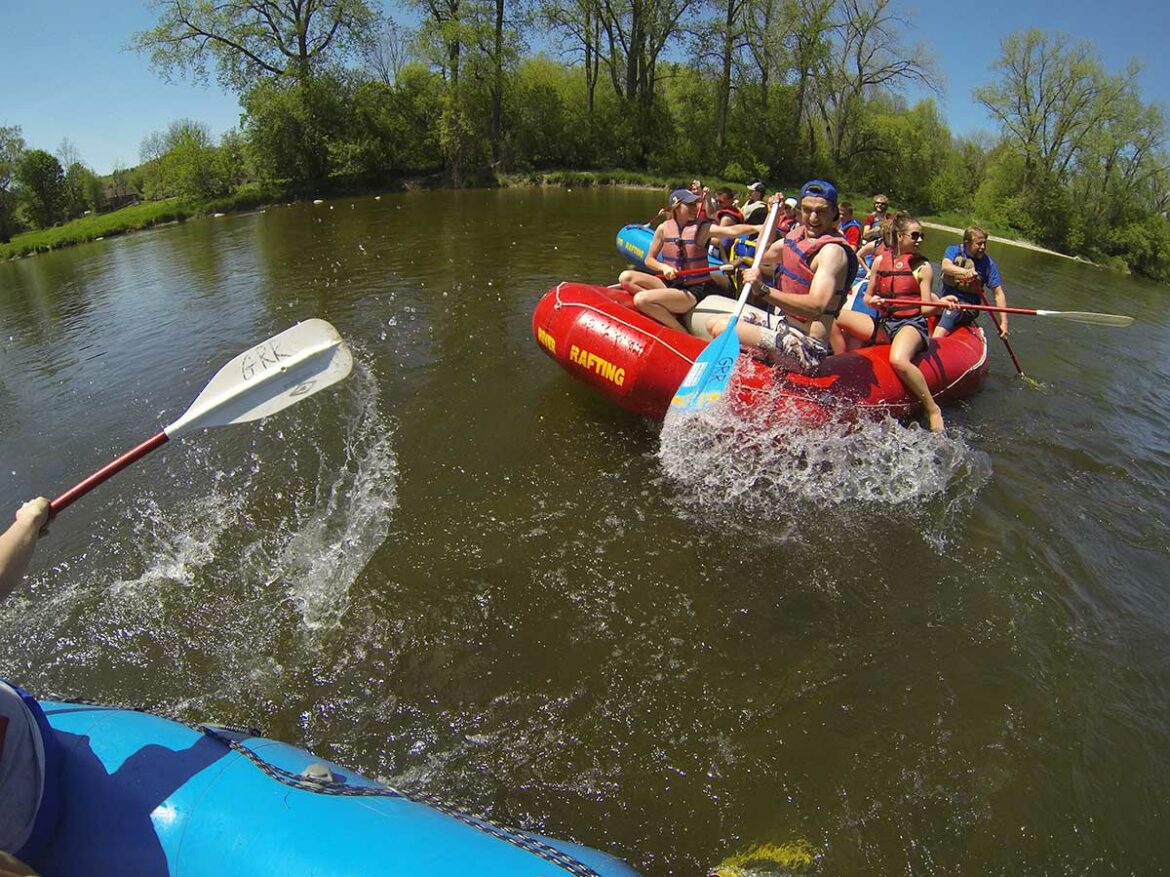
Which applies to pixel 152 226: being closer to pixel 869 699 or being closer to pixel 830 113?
pixel 869 699

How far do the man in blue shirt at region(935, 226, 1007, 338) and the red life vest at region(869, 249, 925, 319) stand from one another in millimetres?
576

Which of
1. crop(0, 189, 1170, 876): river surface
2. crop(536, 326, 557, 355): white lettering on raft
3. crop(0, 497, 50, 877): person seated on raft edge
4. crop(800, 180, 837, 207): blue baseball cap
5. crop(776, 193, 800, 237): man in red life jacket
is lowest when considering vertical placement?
crop(0, 189, 1170, 876): river surface

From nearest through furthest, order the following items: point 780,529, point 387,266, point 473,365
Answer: point 780,529
point 473,365
point 387,266

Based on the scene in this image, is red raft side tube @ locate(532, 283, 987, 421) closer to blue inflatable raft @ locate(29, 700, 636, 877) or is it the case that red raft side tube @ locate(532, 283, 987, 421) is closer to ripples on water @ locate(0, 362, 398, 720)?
ripples on water @ locate(0, 362, 398, 720)

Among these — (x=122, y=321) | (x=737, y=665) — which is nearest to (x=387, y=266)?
(x=122, y=321)

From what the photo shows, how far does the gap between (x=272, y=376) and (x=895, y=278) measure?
17.3 feet

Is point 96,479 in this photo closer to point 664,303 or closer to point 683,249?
point 664,303

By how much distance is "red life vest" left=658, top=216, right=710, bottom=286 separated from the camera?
5836 mm

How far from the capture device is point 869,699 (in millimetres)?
3100

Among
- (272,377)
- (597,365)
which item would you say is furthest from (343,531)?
(597,365)

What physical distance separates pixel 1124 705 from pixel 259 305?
32.9 ft

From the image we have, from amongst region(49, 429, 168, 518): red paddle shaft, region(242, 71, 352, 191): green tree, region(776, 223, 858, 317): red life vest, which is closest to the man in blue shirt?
region(776, 223, 858, 317): red life vest

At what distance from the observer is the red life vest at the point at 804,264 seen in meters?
4.77

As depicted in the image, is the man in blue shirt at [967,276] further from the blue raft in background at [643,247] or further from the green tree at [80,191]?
the green tree at [80,191]
